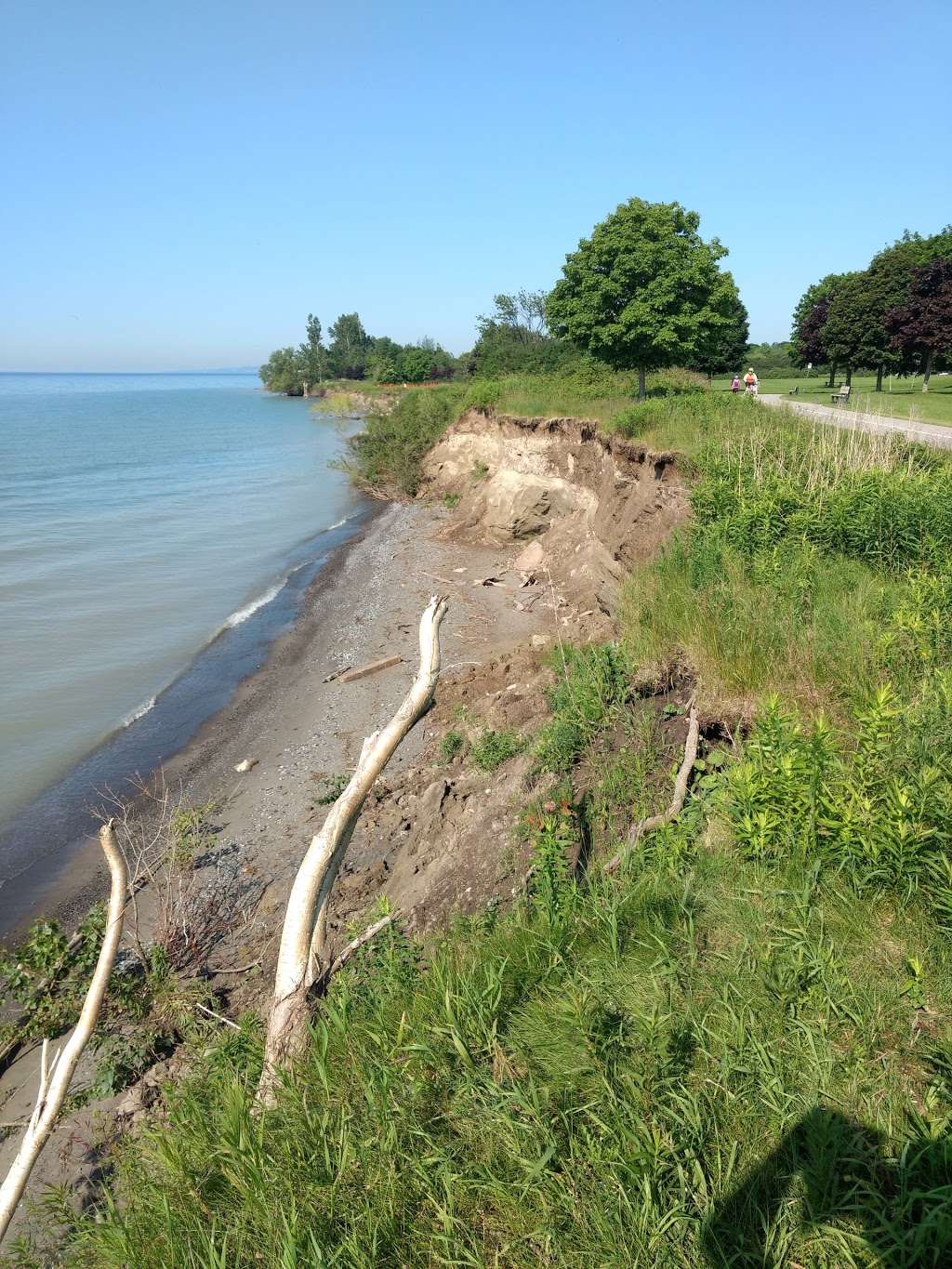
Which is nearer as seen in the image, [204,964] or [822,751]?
[822,751]

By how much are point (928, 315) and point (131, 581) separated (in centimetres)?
3626

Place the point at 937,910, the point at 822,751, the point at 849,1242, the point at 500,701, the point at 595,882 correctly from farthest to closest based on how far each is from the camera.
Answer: the point at 500,701
the point at 595,882
the point at 822,751
the point at 937,910
the point at 849,1242

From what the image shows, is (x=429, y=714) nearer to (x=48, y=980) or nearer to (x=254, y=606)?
(x=48, y=980)

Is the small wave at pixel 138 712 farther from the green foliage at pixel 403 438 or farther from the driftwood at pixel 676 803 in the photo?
the green foliage at pixel 403 438

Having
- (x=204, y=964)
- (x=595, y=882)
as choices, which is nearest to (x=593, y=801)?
(x=595, y=882)

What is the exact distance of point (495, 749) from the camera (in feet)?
28.3

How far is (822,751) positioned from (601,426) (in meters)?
16.8

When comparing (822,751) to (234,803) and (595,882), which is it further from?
(234,803)

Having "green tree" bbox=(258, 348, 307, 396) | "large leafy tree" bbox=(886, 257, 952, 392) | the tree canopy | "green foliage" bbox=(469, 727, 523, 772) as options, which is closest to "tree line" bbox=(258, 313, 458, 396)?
"green tree" bbox=(258, 348, 307, 396)

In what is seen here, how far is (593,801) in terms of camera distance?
630 cm

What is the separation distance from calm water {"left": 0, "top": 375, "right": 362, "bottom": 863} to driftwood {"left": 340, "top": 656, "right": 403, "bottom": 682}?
8.83 feet

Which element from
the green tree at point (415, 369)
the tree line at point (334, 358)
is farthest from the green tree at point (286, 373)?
the green tree at point (415, 369)

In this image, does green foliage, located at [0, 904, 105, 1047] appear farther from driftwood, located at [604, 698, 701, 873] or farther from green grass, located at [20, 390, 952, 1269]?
driftwood, located at [604, 698, 701, 873]

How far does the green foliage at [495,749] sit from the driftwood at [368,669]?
580cm
